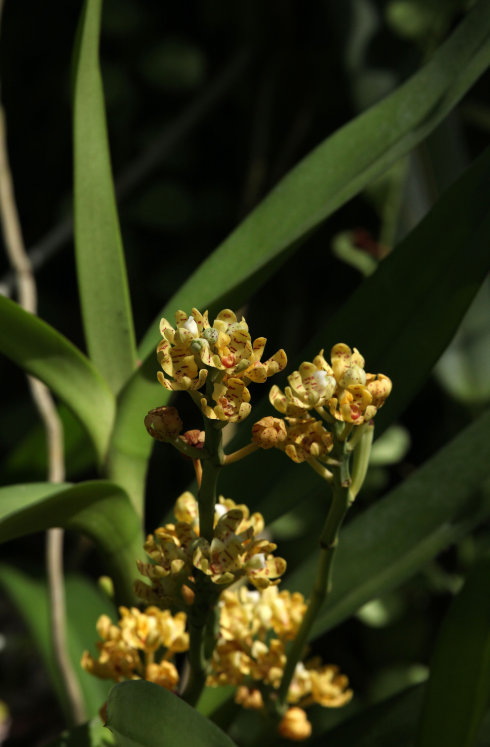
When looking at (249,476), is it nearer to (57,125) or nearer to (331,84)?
(331,84)

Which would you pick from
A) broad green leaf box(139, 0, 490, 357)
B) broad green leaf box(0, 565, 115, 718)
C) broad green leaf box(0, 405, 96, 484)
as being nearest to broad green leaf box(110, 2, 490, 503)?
broad green leaf box(139, 0, 490, 357)

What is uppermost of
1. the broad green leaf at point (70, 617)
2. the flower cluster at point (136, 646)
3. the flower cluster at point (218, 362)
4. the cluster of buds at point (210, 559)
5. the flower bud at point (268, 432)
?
the flower cluster at point (218, 362)

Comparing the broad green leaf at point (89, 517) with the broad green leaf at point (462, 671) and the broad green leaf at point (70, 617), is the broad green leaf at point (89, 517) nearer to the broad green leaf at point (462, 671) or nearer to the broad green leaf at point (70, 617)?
the broad green leaf at point (462, 671)

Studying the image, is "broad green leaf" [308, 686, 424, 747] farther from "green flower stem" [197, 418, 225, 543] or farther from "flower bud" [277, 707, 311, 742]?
"green flower stem" [197, 418, 225, 543]

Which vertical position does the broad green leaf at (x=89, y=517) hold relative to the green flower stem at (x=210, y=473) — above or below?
below

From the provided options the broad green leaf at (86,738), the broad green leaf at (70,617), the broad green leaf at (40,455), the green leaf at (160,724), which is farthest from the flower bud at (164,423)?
the broad green leaf at (40,455)

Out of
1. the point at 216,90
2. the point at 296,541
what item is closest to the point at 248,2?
the point at 216,90

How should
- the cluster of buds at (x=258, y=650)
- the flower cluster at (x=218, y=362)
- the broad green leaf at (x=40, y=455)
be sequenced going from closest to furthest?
the flower cluster at (x=218, y=362)
the cluster of buds at (x=258, y=650)
the broad green leaf at (x=40, y=455)
